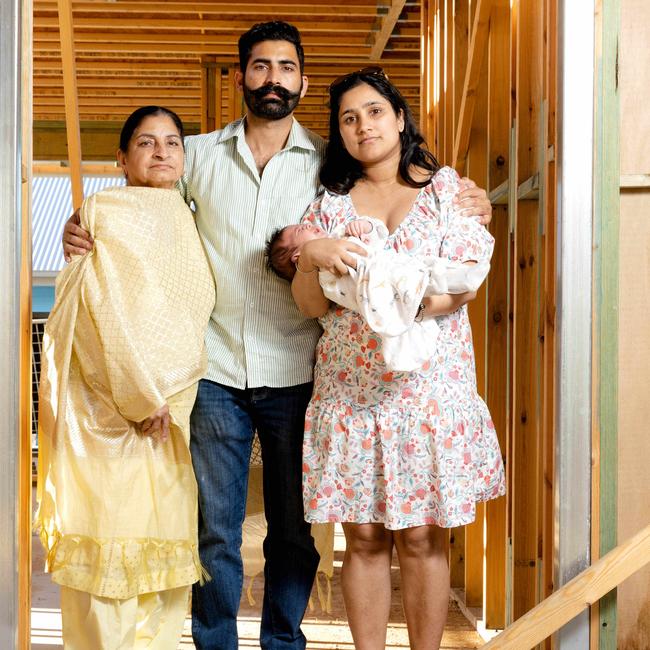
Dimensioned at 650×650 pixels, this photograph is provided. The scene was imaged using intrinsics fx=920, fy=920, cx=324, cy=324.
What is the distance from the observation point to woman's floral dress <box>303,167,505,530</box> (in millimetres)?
2488

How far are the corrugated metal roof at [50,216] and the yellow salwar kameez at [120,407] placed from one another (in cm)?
1539

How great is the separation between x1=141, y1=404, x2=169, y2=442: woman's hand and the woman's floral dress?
42 centimetres

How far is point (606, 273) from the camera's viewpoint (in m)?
2.61

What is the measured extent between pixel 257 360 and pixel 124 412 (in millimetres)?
414

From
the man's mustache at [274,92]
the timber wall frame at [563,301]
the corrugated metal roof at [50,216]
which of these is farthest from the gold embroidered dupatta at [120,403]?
the corrugated metal roof at [50,216]

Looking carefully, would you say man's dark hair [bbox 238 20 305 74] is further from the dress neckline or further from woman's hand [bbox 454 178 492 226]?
woman's hand [bbox 454 178 492 226]

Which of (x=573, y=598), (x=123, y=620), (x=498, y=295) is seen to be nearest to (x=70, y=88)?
(x=498, y=295)

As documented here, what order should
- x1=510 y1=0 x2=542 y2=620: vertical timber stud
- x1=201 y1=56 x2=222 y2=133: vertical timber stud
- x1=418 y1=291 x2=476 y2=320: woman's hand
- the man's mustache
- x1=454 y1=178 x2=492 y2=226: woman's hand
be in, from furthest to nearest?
x1=201 y1=56 x2=222 y2=133: vertical timber stud → x1=510 y1=0 x2=542 y2=620: vertical timber stud → the man's mustache → x1=454 y1=178 x2=492 y2=226: woman's hand → x1=418 y1=291 x2=476 y2=320: woman's hand

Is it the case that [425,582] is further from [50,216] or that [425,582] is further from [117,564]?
[50,216]

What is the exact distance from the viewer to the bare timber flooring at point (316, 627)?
151 inches

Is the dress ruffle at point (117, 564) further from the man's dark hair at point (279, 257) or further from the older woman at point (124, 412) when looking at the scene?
the man's dark hair at point (279, 257)

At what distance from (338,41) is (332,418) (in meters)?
4.92

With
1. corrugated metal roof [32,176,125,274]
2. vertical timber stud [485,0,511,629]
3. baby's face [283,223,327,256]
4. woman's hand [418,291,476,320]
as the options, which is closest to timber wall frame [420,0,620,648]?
woman's hand [418,291,476,320]

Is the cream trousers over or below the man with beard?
below
